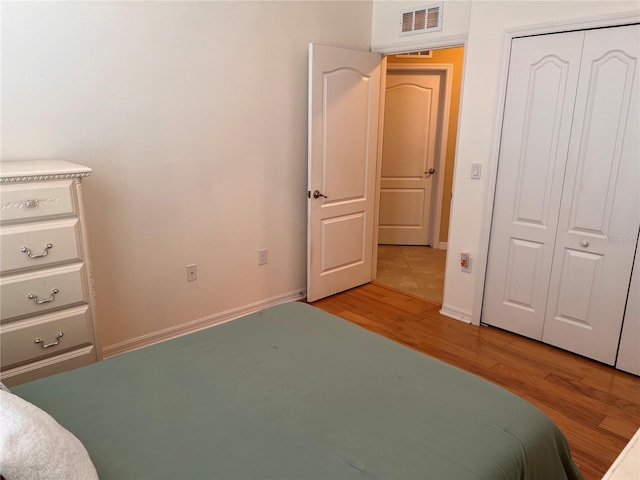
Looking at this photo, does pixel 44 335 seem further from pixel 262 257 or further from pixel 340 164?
pixel 340 164

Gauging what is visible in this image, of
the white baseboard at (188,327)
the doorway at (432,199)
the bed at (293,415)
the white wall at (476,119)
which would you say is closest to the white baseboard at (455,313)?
the white wall at (476,119)

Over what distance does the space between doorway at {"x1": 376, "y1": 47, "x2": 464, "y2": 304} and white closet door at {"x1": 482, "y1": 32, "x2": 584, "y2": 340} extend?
3.76 feet

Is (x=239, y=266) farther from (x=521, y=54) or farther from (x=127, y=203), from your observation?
(x=521, y=54)

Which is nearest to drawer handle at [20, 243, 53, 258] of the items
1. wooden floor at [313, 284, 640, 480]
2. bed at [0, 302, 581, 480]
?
bed at [0, 302, 581, 480]

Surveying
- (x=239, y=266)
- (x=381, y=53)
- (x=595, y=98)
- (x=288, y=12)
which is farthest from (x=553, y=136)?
(x=239, y=266)

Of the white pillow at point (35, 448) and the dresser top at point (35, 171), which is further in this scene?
the dresser top at point (35, 171)

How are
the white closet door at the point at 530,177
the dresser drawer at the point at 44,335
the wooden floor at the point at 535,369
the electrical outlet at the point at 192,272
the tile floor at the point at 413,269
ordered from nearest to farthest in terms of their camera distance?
the dresser drawer at the point at 44,335, the wooden floor at the point at 535,369, the white closet door at the point at 530,177, the electrical outlet at the point at 192,272, the tile floor at the point at 413,269

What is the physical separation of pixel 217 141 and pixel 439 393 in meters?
2.24

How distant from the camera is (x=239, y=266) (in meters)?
3.40

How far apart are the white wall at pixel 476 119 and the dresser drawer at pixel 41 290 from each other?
2.57 meters

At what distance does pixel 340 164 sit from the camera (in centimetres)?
372

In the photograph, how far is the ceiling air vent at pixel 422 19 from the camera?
11.1 ft

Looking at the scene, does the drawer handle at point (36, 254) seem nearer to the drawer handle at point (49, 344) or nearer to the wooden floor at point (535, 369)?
the drawer handle at point (49, 344)

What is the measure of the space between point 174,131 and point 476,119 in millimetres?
2072
